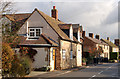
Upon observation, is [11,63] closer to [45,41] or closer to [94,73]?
[45,41]

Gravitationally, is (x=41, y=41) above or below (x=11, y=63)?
above

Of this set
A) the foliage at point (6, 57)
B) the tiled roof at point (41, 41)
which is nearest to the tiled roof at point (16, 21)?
the tiled roof at point (41, 41)

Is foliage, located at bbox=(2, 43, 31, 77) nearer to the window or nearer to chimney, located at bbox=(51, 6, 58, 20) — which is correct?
the window

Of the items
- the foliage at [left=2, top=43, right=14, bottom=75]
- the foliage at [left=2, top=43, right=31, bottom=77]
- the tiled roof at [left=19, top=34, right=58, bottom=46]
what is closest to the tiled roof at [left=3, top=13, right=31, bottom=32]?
the tiled roof at [left=19, top=34, right=58, bottom=46]

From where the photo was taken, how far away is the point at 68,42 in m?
30.1

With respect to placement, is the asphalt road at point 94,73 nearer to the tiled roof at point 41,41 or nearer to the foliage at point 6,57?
the tiled roof at point 41,41

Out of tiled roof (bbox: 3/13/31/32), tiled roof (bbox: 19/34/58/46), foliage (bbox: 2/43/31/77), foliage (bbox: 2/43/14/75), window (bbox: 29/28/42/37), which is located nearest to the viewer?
foliage (bbox: 2/43/14/75)

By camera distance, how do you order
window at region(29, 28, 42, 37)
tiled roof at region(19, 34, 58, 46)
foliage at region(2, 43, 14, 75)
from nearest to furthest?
foliage at region(2, 43, 14, 75)
tiled roof at region(19, 34, 58, 46)
window at region(29, 28, 42, 37)

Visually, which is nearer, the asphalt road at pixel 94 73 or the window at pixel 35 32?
the asphalt road at pixel 94 73

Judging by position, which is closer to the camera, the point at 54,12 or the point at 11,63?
the point at 11,63

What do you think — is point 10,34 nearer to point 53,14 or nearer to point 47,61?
point 47,61

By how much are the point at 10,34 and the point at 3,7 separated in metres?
2.79

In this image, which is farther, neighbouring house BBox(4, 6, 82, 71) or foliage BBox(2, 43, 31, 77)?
neighbouring house BBox(4, 6, 82, 71)

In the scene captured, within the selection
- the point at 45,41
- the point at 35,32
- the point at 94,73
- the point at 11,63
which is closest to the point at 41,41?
the point at 45,41
